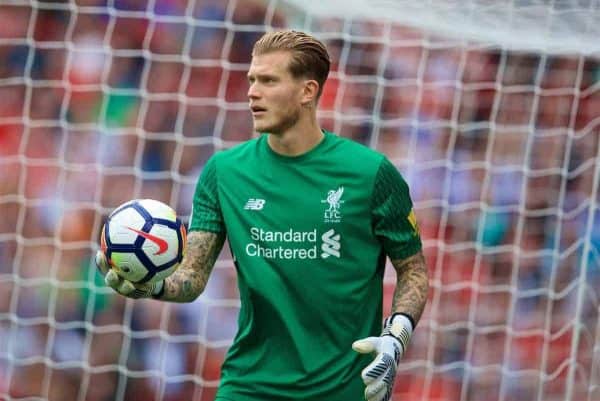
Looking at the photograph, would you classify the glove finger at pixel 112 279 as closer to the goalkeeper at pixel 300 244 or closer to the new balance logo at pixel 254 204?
the goalkeeper at pixel 300 244

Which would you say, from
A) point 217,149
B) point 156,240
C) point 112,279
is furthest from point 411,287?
point 217,149

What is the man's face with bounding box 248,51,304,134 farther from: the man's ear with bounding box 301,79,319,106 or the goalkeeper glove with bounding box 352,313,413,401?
the goalkeeper glove with bounding box 352,313,413,401

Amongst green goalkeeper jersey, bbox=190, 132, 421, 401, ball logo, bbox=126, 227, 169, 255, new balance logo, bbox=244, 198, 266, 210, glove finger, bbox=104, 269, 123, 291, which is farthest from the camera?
new balance logo, bbox=244, 198, 266, 210

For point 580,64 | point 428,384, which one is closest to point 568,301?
point 428,384

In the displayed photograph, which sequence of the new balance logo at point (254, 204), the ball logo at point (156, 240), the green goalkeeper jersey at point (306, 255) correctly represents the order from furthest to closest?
the new balance logo at point (254, 204) → the green goalkeeper jersey at point (306, 255) → the ball logo at point (156, 240)

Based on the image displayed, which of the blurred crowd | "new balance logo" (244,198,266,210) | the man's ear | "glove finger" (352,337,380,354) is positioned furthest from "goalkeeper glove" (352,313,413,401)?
the blurred crowd

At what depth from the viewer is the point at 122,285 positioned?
3.12m

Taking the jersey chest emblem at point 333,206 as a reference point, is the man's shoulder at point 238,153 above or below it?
above

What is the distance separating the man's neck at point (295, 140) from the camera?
345 centimetres

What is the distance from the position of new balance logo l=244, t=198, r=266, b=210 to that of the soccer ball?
0.23 m

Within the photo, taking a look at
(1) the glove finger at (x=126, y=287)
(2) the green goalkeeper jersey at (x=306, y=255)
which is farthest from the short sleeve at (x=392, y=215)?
(1) the glove finger at (x=126, y=287)

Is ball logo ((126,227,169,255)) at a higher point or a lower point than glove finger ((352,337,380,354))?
higher

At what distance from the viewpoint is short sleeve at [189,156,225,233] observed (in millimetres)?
3453

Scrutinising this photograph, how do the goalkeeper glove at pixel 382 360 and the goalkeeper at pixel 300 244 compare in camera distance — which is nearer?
the goalkeeper glove at pixel 382 360
